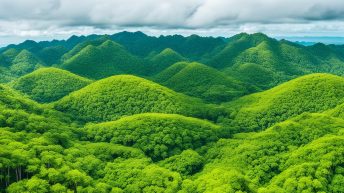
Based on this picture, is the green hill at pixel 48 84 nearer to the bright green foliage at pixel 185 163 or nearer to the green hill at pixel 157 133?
the green hill at pixel 157 133

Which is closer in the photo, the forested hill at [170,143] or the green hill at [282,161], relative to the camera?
the forested hill at [170,143]

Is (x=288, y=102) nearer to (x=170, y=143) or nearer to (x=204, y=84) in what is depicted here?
(x=170, y=143)

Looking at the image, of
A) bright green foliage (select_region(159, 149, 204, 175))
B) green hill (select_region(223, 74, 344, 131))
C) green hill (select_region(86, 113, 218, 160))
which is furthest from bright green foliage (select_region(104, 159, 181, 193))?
green hill (select_region(223, 74, 344, 131))

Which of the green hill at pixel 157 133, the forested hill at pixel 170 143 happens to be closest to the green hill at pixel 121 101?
the forested hill at pixel 170 143

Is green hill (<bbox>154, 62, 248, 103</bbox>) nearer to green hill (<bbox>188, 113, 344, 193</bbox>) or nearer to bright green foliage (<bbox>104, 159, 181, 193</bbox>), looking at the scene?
green hill (<bbox>188, 113, 344, 193</bbox>)

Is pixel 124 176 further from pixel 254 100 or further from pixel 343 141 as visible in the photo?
pixel 254 100

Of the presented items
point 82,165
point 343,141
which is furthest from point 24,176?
point 343,141
